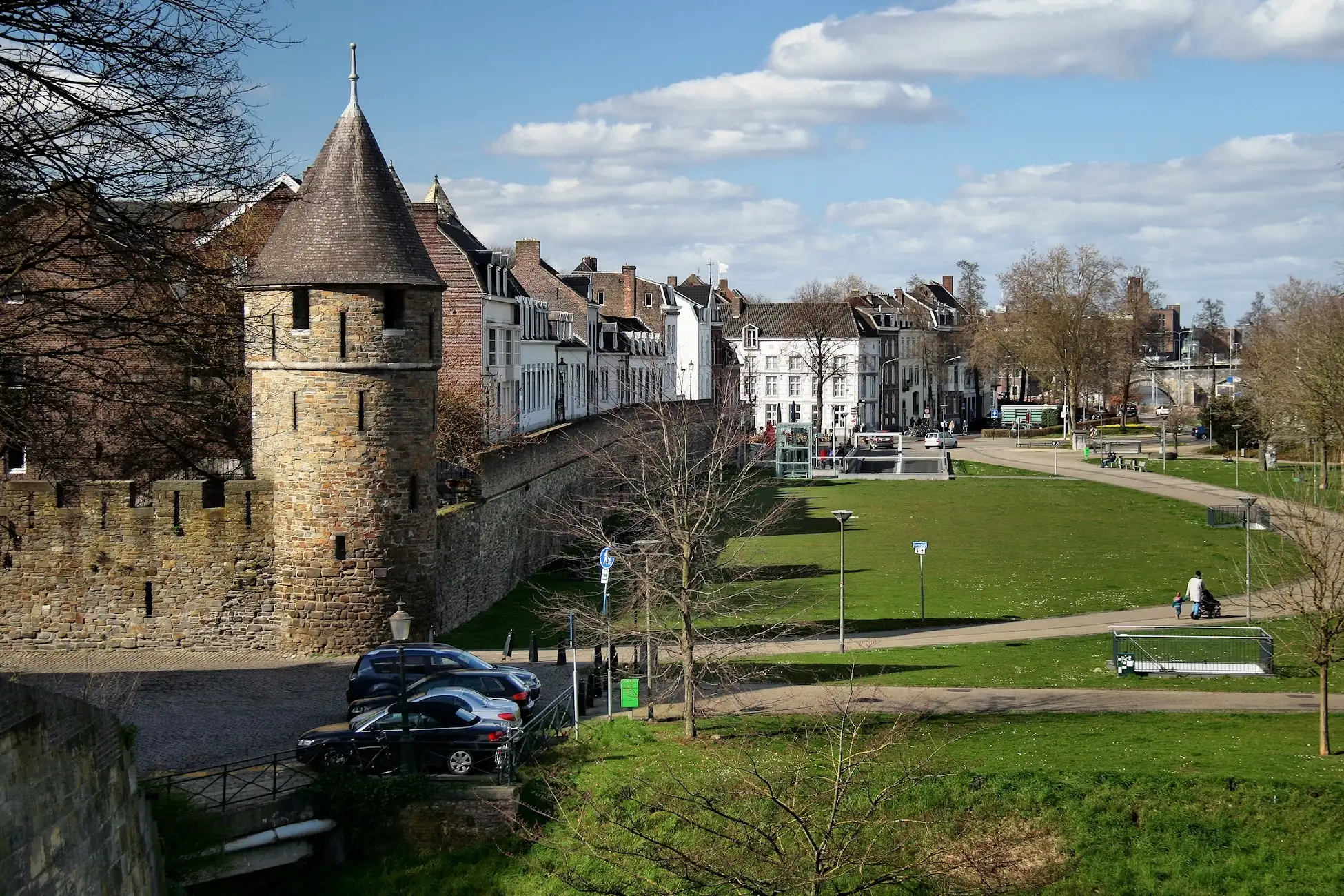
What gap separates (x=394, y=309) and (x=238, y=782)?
401 inches

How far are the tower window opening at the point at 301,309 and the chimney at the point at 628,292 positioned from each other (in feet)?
193

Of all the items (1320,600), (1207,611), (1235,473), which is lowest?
(1207,611)

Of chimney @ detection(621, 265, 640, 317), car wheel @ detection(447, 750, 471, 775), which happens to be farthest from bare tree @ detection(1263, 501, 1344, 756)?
chimney @ detection(621, 265, 640, 317)

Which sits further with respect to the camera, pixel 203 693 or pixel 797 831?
pixel 203 693

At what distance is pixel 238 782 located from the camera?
19.6 m

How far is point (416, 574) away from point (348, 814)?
26.8 ft

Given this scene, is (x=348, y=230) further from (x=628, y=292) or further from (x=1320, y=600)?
(x=628, y=292)

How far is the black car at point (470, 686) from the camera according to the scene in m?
21.6

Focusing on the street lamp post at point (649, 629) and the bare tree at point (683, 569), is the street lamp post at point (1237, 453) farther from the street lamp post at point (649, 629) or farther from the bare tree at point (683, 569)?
the street lamp post at point (649, 629)

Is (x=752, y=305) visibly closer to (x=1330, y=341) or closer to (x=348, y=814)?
(x=1330, y=341)

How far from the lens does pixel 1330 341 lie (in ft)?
167

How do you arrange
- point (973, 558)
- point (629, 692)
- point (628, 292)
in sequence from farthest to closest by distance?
point (628, 292), point (973, 558), point (629, 692)

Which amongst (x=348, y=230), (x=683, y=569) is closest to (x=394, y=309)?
(x=348, y=230)

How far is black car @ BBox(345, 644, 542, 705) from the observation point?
23.1 metres
